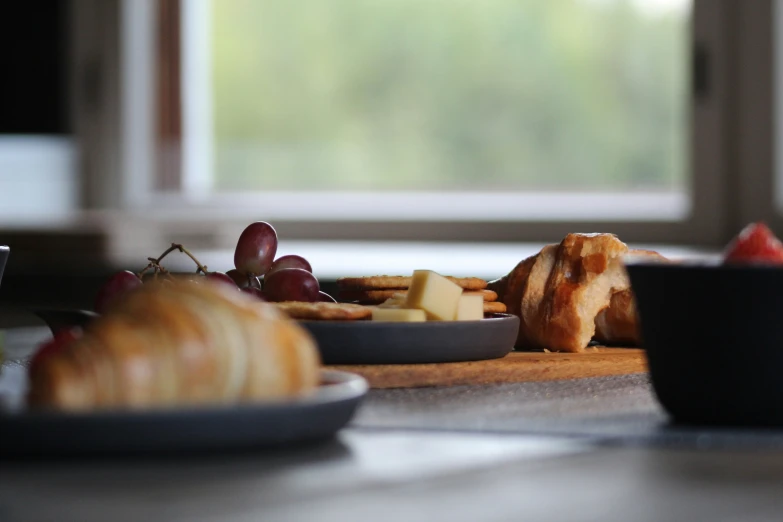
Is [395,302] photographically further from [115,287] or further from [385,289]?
[115,287]

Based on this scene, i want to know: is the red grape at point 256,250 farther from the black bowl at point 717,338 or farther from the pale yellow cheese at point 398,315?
the black bowl at point 717,338

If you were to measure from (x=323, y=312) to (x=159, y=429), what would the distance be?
Answer: 1.28 ft

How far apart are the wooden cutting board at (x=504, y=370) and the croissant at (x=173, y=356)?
1.07 feet

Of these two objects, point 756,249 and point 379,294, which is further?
point 379,294

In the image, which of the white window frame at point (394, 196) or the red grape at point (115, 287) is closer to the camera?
the red grape at point (115, 287)

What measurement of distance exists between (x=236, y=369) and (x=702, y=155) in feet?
9.42

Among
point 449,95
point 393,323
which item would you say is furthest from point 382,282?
point 449,95

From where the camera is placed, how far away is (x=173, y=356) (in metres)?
0.53

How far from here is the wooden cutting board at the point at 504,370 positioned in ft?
2.95

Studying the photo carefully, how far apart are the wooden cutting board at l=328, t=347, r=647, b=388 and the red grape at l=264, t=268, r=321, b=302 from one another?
0.41 feet

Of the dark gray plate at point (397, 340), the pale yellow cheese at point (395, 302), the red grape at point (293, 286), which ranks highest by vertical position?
the red grape at point (293, 286)

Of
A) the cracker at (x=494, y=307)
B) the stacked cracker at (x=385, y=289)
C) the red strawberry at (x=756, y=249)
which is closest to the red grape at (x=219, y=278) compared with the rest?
the stacked cracker at (x=385, y=289)

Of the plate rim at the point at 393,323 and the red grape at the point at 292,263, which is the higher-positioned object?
the red grape at the point at 292,263

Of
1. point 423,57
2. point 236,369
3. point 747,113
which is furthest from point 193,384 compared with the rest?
point 423,57
